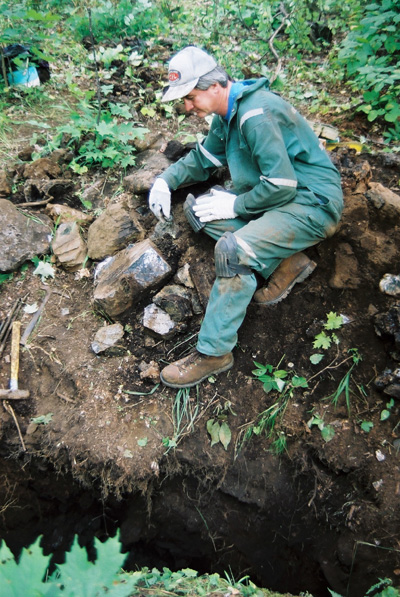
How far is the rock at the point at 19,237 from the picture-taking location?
3.13 m

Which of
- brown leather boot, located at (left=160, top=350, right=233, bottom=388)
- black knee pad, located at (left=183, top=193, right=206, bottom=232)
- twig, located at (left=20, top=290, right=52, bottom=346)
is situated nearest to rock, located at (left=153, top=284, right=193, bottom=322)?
brown leather boot, located at (left=160, top=350, right=233, bottom=388)

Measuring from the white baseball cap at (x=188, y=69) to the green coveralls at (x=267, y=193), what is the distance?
247 mm

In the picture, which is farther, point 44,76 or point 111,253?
point 44,76

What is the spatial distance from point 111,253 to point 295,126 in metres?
1.54

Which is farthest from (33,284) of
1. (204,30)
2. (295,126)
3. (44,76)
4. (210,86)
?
(204,30)

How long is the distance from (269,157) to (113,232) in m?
1.33

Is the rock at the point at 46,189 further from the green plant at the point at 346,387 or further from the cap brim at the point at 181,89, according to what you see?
the green plant at the point at 346,387

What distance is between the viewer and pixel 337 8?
466 cm

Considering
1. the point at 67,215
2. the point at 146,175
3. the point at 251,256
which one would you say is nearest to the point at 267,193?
the point at 251,256

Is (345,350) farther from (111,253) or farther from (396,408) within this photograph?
(111,253)

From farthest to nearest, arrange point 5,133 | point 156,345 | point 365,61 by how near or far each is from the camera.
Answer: point 5,133, point 365,61, point 156,345

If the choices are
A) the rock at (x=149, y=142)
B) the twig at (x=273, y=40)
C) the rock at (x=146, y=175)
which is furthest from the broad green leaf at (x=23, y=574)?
the twig at (x=273, y=40)

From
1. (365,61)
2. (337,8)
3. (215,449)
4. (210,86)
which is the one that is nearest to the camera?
(210,86)

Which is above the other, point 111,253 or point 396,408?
point 111,253
